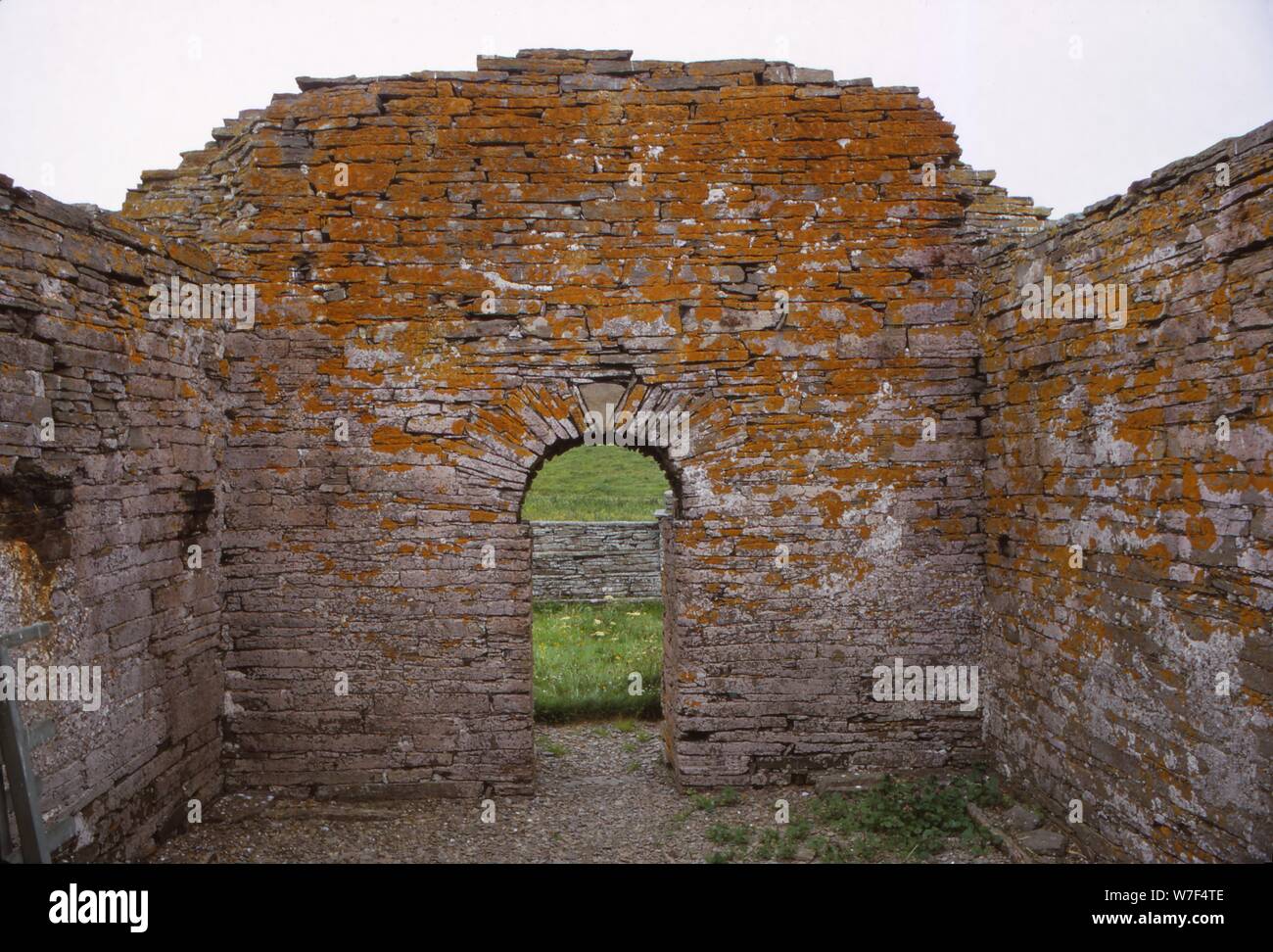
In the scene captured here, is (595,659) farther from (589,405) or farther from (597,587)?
(589,405)

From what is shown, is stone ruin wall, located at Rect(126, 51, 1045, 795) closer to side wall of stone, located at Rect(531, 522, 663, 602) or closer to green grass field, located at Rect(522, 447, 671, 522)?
side wall of stone, located at Rect(531, 522, 663, 602)

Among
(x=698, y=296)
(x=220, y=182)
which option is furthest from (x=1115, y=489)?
(x=220, y=182)

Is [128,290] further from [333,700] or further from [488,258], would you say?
[333,700]

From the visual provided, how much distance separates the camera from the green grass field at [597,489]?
17062 millimetres

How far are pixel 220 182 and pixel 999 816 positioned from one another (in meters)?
7.36

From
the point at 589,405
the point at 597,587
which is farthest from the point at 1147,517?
the point at 597,587

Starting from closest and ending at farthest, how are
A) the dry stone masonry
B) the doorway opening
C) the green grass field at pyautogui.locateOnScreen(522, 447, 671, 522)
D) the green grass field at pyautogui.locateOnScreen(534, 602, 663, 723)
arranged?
the dry stone masonry
the green grass field at pyautogui.locateOnScreen(534, 602, 663, 723)
the doorway opening
the green grass field at pyautogui.locateOnScreen(522, 447, 671, 522)

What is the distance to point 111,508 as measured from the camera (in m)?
5.00

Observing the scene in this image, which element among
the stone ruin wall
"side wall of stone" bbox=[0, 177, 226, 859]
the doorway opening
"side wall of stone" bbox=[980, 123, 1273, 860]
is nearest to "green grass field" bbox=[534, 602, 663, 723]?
the doorway opening

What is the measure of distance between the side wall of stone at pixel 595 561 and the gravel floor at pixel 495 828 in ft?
22.3

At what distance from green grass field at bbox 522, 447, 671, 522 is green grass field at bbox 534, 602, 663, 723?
107 inches

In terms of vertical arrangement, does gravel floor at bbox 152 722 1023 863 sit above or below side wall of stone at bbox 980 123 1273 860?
below

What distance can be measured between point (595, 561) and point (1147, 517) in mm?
9697

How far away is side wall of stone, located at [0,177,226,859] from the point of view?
4352 mm
